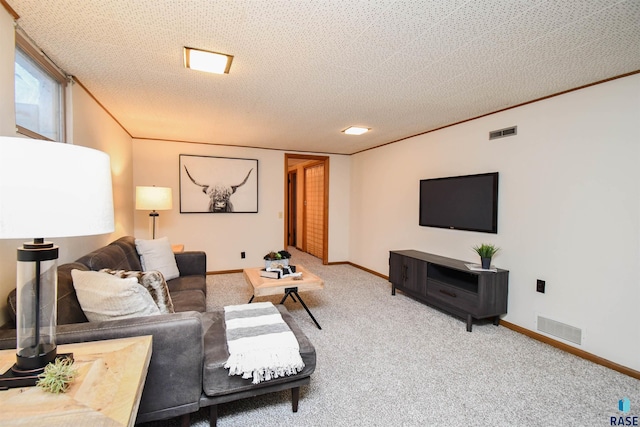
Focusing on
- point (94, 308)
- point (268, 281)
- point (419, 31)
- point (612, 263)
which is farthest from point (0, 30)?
point (612, 263)

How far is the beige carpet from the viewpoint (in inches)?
69.0

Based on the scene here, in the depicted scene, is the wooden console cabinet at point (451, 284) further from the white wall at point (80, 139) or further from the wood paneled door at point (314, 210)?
the white wall at point (80, 139)

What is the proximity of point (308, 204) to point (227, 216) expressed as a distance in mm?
2713

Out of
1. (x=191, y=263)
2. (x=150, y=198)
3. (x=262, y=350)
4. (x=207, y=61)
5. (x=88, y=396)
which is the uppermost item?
(x=207, y=61)

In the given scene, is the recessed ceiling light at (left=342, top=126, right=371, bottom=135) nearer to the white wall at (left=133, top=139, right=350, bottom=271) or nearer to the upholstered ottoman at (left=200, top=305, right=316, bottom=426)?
the white wall at (left=133, top=139, right=350, bottom=271)

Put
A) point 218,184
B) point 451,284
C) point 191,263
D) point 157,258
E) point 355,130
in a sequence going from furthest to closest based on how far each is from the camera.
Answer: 1. point 218,184
2. point 355,130
3. point 191,263
4. point 451,284
5. point 157,258

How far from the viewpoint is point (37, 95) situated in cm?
208

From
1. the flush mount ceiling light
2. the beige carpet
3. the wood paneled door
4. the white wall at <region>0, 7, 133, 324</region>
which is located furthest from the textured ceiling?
the wood paneled door

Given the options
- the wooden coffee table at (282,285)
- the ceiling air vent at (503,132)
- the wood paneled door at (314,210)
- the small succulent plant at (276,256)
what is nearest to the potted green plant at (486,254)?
the ceiling air vent at (503,132)

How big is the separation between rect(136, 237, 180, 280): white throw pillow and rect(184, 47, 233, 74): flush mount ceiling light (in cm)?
188

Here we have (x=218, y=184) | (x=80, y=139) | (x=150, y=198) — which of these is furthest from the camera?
(x=218, y=184)

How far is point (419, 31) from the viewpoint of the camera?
5.86ft

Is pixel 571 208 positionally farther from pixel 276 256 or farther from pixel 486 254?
pixel 276 256

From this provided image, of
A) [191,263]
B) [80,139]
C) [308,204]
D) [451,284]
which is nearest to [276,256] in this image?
[191,263]
